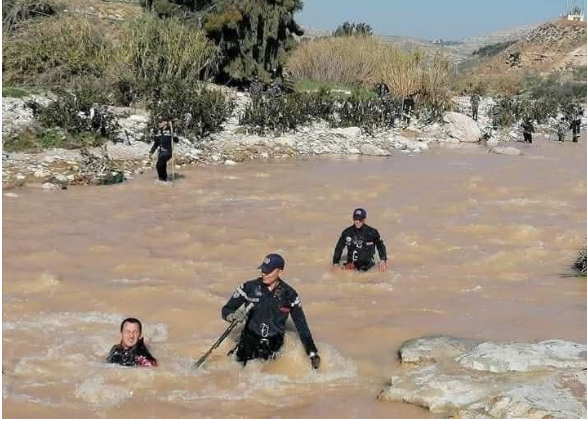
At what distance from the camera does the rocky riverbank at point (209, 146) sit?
14.2m

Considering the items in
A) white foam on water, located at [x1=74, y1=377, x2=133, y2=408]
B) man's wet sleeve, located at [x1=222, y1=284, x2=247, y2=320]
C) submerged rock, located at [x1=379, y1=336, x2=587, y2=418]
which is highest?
man's wet sleeve, located at [x1=222, y1=284, x2=247, y2=320]

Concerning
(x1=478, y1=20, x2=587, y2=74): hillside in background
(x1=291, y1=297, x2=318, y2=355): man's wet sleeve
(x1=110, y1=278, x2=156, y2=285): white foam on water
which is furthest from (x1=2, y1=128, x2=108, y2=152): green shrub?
(x1=478, y1=20, x2=587, y2=74): hillside in background

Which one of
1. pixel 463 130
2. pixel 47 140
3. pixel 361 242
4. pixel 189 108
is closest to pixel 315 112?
pixel 463 130

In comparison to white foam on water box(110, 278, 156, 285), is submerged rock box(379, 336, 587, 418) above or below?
above

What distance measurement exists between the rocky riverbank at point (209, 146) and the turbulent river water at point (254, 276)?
894 millimetres

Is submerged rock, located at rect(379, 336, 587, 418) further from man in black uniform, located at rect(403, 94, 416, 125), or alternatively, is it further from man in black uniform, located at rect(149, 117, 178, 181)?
man in black uniform, located at rect(403, 94, 416, 125)

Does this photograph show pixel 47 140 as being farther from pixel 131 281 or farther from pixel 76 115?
pixel 131 281

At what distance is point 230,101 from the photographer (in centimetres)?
2142

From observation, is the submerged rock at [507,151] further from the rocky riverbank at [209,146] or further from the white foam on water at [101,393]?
the white foam on water at [101,393]

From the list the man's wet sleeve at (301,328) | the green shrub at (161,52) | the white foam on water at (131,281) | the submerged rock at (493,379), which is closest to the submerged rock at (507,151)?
the green shrub at (161,52)

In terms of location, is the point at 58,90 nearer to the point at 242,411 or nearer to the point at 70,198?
the point at 70,198

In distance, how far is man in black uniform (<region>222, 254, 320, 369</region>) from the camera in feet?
19.2

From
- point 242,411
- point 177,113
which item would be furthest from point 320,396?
point 177,113

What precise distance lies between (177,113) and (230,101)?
10.5ft
